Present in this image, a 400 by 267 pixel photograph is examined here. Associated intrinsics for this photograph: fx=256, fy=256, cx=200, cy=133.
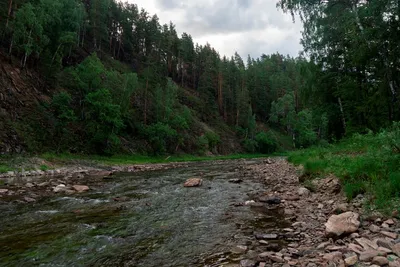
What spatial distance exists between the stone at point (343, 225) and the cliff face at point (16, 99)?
27400mm

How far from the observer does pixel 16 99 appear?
2995 centimetres

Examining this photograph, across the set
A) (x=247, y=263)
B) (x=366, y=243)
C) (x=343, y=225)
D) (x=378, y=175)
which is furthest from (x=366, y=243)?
(x=378, y=175)

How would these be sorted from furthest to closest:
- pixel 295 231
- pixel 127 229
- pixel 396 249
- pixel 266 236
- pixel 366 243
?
pixel 127 229
pixel 295 231
pixel 266 236
pixel 366 243
pixel 396 249

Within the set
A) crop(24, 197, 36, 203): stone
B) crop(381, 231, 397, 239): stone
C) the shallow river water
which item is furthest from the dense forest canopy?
crop(24, 197, 36, 203): stone

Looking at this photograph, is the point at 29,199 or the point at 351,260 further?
the point at 29,199

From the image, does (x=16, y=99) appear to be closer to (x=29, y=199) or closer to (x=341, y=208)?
(x=29, y=199)

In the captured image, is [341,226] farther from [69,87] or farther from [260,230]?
[69,87]

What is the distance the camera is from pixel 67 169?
2419cm

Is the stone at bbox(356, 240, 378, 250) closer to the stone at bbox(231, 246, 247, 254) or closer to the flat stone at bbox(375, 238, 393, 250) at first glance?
the flat stone at bbox(375, 238, 393, 250)

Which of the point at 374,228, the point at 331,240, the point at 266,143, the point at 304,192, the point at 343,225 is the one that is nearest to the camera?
the point at 374,228

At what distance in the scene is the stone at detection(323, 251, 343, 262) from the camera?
187 inches

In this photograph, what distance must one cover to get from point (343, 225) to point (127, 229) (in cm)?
607

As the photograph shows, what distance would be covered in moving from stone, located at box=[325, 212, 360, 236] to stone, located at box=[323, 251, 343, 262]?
3.55 feet

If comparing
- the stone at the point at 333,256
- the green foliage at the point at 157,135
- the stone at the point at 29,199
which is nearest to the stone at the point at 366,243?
the stone at the point at 333,256
